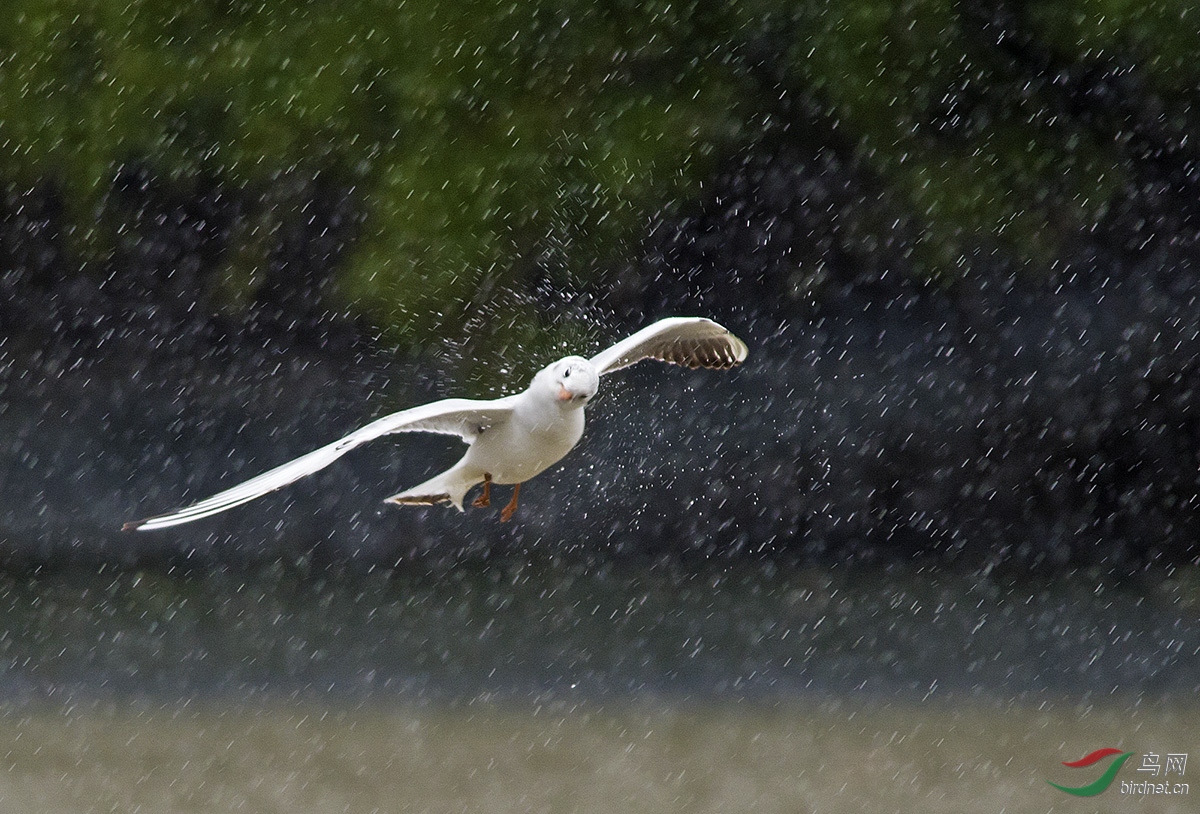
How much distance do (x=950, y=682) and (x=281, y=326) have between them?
10.4 ft

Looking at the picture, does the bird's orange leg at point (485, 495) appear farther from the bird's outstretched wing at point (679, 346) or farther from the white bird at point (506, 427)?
the bird's outstretched wing at point (679, 346)

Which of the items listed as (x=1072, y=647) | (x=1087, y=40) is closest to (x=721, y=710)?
(x=1072, y=647)

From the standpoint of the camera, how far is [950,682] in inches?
233

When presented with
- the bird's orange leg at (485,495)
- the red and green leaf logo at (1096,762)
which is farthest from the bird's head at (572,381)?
the red and green leaf logo at (1096,762)

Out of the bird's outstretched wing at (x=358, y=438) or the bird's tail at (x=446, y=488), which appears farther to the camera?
the bird's tail at (x=446, y=488)

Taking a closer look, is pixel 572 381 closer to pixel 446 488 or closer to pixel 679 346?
pixel 446 488

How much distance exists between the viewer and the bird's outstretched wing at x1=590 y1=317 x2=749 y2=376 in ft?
13.2

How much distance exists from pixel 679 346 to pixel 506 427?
85 centimetres

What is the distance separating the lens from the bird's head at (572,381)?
11.4 feet

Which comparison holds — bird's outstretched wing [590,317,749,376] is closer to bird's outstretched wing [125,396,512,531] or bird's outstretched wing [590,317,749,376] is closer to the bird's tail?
bird's outstretched wing [125,396,512,531]

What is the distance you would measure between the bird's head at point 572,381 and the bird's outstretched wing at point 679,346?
0.89ft

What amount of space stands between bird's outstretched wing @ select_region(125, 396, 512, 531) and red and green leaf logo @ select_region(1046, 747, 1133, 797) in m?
2.40

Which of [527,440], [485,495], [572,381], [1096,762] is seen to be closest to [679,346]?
[485,495]

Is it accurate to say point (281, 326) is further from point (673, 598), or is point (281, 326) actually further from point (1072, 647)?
point (1072, 647)
